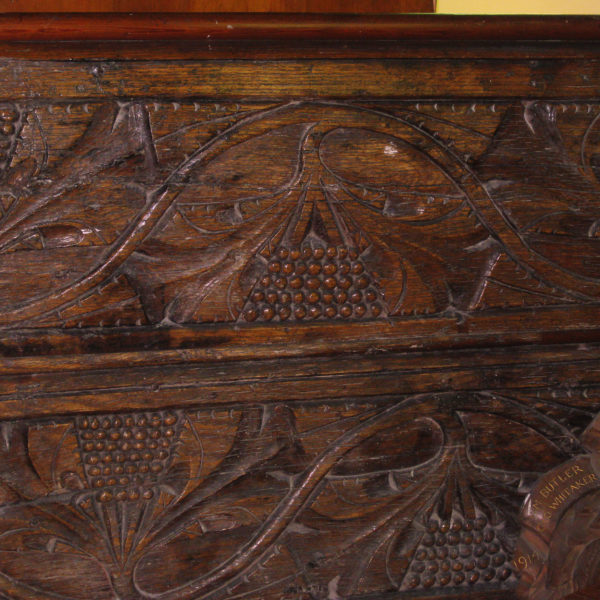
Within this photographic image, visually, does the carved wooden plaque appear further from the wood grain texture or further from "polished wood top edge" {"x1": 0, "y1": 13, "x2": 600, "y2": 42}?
the wood grain texture

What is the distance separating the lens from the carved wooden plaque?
939mm

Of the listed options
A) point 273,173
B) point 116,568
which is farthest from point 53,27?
point 116,568

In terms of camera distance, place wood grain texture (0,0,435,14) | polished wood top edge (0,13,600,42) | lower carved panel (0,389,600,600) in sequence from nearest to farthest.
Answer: polished wood top edge (0,13,600,42)
lower carved panel (0,389,600,600)
wood grain texture (0,0,435,14)

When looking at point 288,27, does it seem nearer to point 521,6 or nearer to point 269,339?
point 269,339

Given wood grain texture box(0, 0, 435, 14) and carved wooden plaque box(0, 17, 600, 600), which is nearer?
carved wooden plaque box(0, 17, 600, 600)

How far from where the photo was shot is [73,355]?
3.20 ft

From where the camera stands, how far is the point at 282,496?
1055 mm

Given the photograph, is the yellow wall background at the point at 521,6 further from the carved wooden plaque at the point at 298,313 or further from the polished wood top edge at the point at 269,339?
the polished wood top edge at the point at 269,339

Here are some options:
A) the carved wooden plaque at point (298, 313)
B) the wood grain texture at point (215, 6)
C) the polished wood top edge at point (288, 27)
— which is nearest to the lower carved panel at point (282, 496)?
the carved wooden plaque at point (298, 313)

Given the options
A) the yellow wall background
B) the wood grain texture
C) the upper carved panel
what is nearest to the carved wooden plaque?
the upper carved panel

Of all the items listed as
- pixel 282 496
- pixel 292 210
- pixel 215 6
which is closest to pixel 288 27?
pixel 292 210

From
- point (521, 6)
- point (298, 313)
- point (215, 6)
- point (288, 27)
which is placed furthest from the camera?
point (521, 6)

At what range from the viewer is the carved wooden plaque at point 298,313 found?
939 millimetres

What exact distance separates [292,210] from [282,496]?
0.45m
